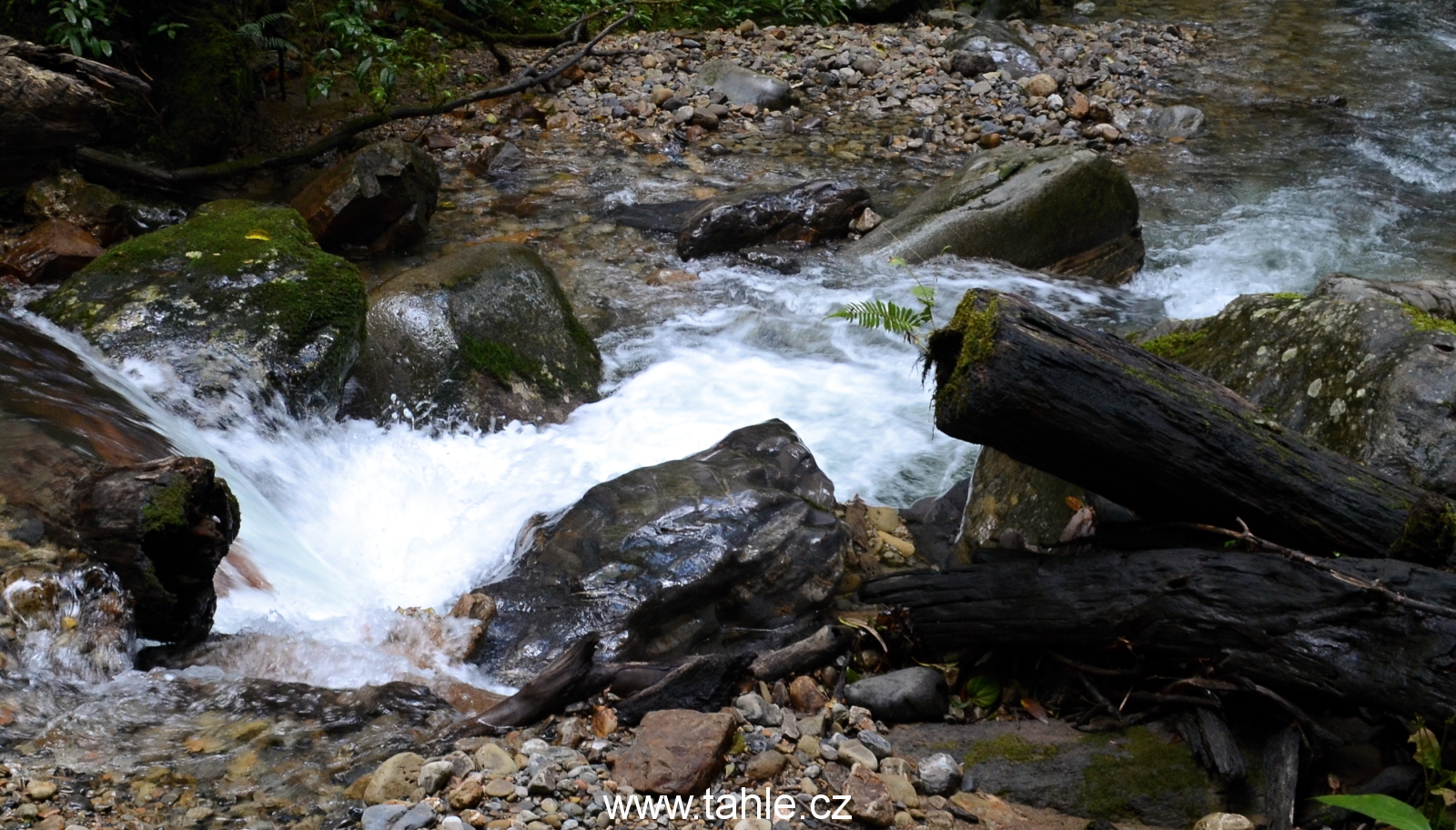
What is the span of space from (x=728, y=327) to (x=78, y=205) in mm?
4535

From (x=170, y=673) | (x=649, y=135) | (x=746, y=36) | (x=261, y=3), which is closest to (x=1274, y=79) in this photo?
(x=746, y=36)

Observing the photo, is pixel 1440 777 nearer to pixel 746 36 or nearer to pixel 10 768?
pixel 10 768

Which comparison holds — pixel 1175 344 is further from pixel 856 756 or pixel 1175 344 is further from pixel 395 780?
pixel 395 780

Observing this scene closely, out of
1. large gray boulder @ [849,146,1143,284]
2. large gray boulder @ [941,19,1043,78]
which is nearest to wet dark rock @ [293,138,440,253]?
large gray boulder @ [849,146,1143,284]

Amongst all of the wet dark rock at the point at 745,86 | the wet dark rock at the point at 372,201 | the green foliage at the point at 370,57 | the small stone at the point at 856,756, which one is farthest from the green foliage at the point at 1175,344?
Result: the wet dark rock at the point at 745,86

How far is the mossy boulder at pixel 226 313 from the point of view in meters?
5.38

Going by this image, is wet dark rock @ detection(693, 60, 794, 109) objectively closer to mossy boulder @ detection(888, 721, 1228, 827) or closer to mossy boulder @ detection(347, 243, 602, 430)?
mossy boulder @ detection(347, 243, 602, 430)

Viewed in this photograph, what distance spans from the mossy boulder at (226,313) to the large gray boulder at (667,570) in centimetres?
161

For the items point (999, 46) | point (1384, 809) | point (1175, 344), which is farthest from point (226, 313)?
point (999, 46)

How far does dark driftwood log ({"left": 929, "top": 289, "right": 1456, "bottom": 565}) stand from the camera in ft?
Result: 9.84

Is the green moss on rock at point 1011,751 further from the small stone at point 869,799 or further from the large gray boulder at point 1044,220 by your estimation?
the large gray boulder at point 1044,220

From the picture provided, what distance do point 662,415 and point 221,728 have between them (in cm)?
353

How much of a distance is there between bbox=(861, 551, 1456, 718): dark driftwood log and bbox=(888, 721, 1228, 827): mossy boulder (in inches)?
10.8

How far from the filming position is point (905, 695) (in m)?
3.40
